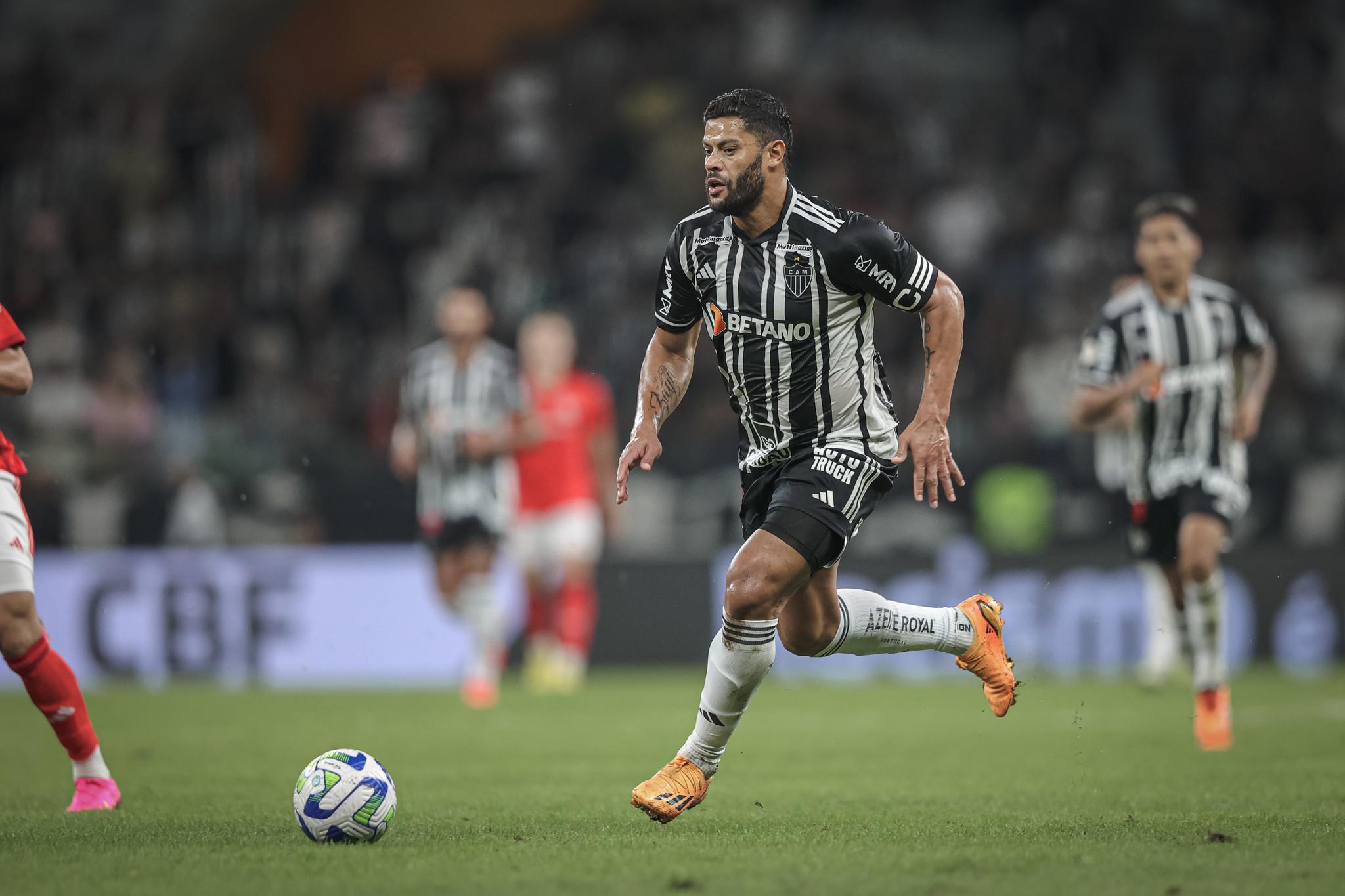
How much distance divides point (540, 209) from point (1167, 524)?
10741mm

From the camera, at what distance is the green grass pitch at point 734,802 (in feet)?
14.6

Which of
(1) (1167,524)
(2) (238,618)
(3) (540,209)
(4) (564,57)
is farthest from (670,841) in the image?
(4) (564,57)

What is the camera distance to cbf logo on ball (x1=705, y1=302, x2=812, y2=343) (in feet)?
18.6

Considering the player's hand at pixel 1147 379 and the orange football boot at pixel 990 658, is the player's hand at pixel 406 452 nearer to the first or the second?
the player's hand at pixel 1147 379

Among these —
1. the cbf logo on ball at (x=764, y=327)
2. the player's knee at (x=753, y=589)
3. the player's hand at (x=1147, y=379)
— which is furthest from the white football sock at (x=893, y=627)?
the player's hand at (x=1147, y=379)

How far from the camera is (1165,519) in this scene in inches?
329

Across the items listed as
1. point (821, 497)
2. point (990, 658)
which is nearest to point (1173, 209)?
point (990, 658)

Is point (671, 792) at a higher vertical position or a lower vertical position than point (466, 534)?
lower

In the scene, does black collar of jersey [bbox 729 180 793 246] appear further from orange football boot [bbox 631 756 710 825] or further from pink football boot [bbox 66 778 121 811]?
pink football boot [bbox 66 778 121 811]

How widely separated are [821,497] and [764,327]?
0.61m

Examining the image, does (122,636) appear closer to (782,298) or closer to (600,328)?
(600,328)

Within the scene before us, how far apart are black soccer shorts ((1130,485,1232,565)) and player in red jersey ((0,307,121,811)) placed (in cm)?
502

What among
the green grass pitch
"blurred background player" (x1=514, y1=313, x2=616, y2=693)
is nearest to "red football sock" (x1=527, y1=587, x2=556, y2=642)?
"blurred background player" (x1=514, y1=313, x2=616, y2=693)

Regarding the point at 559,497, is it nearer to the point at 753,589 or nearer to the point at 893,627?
the point at 893,627
